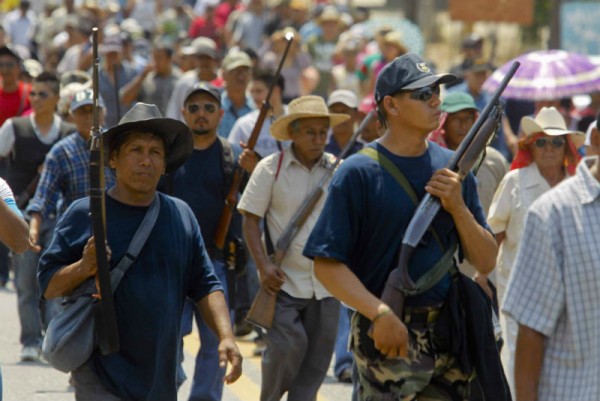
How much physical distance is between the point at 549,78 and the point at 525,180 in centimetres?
504

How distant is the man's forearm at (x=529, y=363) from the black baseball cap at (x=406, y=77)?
4.36ft

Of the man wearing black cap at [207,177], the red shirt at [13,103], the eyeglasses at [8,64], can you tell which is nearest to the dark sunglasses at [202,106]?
the man wearing black cap at [207,177]

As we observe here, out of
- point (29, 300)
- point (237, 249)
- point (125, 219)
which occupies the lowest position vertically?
point (29, 300)

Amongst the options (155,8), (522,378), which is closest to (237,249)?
(522,378)

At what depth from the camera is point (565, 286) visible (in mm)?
4621

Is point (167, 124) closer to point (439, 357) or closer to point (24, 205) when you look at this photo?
point (439, 357)

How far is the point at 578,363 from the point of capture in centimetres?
466

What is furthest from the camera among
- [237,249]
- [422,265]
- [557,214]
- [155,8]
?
[155,8]

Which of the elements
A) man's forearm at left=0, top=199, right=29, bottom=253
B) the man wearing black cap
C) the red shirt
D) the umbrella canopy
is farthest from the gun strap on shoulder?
Answer: the umbrella canopy

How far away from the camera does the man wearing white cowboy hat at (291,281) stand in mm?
8133

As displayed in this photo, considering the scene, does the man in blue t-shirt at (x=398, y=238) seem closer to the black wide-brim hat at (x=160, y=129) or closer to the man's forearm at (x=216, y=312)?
the man's forearm at (x=216, y=312)

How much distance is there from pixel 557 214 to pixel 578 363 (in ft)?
1.49

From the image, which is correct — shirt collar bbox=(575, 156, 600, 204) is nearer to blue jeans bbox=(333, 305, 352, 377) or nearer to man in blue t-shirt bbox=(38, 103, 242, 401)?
man in blue t-shirt bbox=(38, 103, 242, 401)

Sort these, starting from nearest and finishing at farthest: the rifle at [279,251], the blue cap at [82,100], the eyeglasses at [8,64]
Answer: the rifle at [279,251]
the blue cap at [82,100]
the eyeglasses at [8,64]
